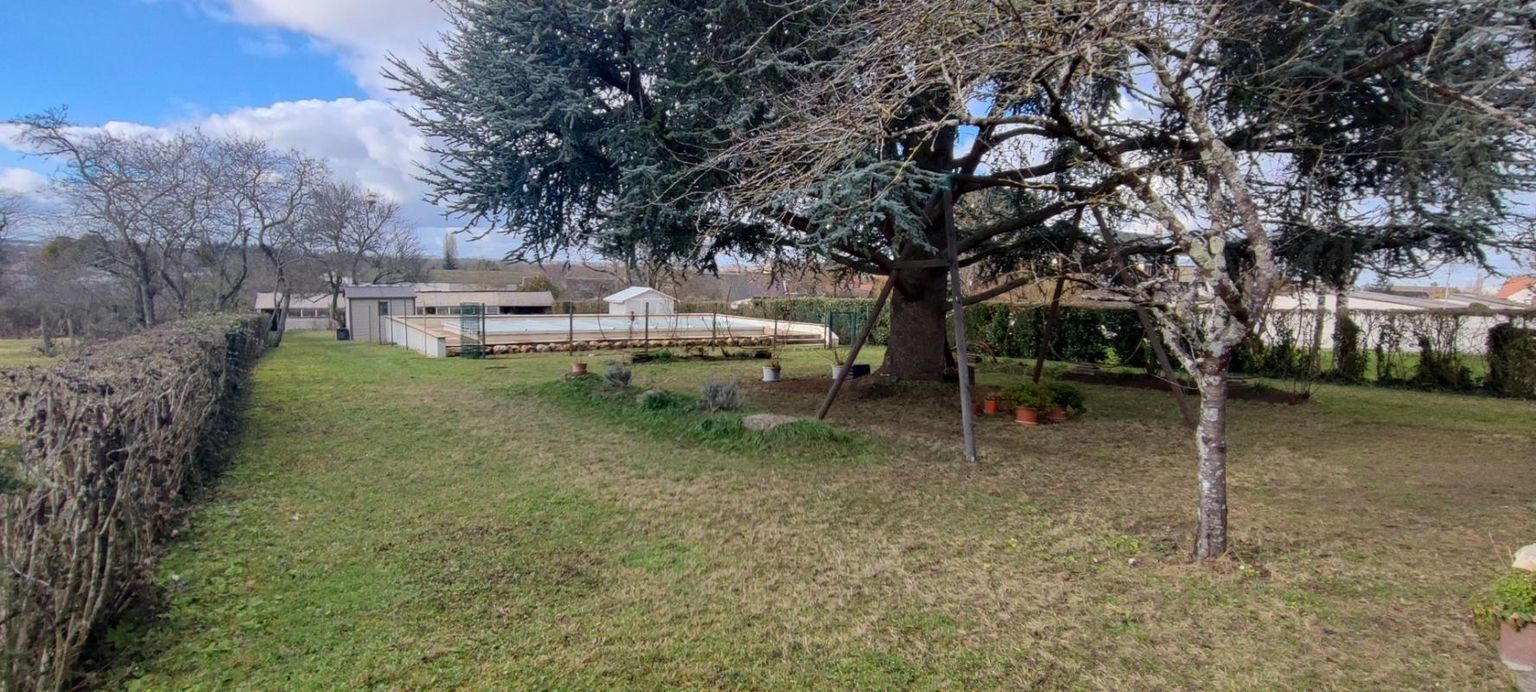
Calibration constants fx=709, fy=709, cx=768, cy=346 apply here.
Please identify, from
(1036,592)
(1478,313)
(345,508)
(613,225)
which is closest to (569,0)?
(613,225)

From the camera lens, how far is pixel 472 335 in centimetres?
1902

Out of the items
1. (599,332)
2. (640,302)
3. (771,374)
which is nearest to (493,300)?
(640,302)

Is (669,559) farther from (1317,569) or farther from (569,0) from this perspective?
(569,0)

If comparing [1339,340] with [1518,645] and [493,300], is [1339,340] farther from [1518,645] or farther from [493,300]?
[493,300]

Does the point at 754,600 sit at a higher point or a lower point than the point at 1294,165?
lower

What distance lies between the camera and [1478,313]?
1200 centimetres

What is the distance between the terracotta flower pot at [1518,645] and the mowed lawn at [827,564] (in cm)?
10

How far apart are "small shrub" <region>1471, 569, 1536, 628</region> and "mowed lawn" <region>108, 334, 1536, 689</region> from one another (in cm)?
21

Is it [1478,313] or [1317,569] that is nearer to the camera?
[1317,569]

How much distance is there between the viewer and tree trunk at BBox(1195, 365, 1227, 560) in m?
3.81

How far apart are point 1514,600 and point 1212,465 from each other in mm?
1311

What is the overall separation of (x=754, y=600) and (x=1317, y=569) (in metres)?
3.07

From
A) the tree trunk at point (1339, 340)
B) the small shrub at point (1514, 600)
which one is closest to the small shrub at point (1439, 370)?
the tree trunk at point (1339, 340)

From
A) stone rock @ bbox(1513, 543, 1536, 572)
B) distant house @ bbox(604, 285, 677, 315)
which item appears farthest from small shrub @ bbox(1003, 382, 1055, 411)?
distant house @ bbox(604, 285, 677, 315)
